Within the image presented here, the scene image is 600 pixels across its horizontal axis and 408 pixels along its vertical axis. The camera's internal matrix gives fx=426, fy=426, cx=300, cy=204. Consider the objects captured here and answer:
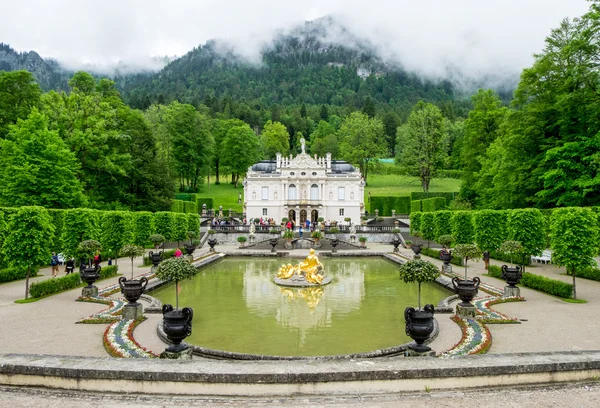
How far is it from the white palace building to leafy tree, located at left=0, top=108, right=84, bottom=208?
27144 millimetres

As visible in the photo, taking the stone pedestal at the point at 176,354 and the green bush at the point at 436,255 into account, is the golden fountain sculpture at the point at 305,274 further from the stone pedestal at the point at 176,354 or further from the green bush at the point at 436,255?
the stone pedestal at the point at 176,354

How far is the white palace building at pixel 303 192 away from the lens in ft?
194

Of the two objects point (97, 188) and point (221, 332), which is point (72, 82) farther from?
point (221, 332)

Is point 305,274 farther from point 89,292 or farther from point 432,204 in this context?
point 432,204

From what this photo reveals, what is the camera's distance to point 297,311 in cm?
1585

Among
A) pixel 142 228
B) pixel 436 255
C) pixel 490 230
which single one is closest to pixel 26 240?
pixel 142 228

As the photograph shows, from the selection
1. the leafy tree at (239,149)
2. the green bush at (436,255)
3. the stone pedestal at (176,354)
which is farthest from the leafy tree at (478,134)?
the stone pedestal at (176,354)

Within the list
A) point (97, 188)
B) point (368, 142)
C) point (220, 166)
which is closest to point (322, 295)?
point (97, 188)

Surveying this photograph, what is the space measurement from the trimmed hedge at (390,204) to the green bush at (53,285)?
50.0 metres

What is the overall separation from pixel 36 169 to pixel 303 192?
33.8 meters

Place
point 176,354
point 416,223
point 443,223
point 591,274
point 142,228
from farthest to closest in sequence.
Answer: point 416,223 < point 443,223 < point 142,228 < point 591,274 < point 176,354

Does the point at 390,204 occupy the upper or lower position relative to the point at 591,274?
upper

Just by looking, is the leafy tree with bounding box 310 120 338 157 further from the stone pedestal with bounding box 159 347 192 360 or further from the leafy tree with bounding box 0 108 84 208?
the stone pedestal with bounding box 159 347 192 360

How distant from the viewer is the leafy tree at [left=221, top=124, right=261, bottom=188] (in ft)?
255
